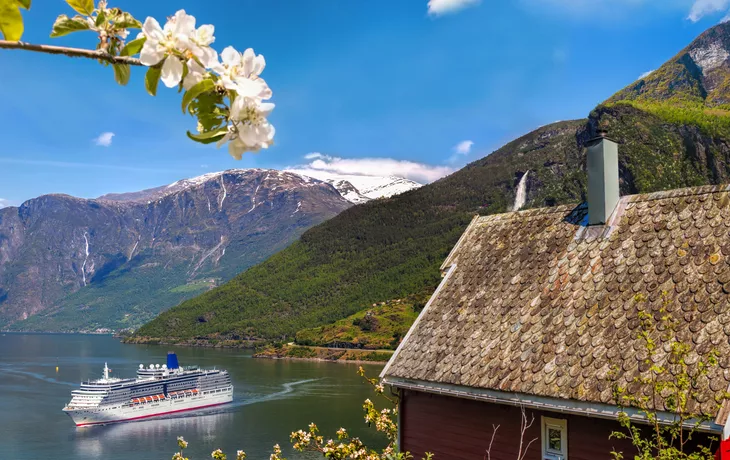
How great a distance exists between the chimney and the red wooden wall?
10.1ft

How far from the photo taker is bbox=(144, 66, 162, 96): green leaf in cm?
161

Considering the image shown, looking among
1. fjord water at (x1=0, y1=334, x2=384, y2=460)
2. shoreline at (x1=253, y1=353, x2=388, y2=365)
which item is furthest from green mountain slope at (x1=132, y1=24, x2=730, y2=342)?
fjord water at (x1=0, y1=334, x2=384, y2=460)

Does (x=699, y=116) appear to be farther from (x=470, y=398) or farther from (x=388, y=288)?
(x=470, y=398)

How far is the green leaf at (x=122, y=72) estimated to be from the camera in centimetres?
171

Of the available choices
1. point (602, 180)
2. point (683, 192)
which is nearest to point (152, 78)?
point (602, 180)

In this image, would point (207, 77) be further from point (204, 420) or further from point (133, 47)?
point (204, 420)

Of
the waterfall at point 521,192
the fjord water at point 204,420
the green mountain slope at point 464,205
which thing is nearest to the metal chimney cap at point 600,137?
the fjord water at point 204,420

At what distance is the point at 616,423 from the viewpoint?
6977mm

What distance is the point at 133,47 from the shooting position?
1666 mm

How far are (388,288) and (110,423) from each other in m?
98.1

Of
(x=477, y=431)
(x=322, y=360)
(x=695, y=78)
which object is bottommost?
(x=322, y=360)

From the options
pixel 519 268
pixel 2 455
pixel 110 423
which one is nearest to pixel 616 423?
pixel 519 268

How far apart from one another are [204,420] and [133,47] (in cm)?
5996

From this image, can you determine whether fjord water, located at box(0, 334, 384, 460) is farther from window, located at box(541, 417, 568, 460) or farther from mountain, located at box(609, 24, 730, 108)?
mountain, located at box(609, 24, 730, 108)
